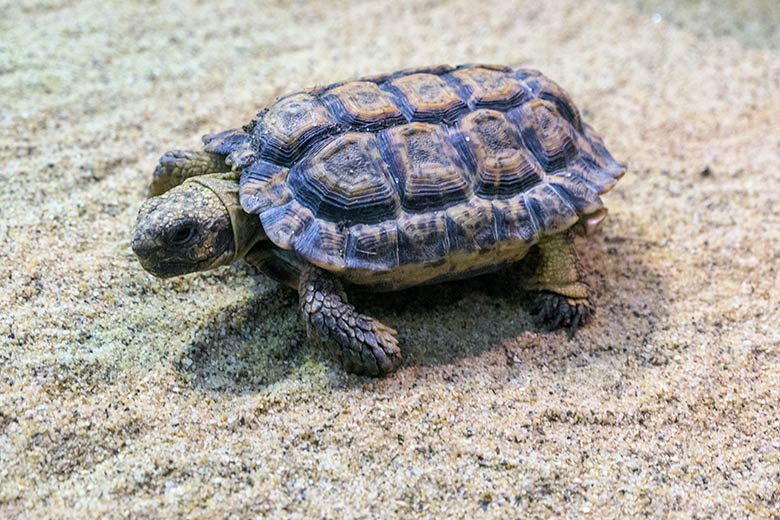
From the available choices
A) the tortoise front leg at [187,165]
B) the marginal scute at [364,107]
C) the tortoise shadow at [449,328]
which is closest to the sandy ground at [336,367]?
the tortoise shadow at [449,328]

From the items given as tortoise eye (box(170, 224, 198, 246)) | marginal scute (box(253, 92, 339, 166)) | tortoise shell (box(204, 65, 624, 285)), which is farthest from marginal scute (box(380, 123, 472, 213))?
tortoise eye (box(170, 224, 198, 246))

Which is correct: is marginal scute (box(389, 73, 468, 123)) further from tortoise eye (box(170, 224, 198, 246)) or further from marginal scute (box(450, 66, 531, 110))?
tortoise eye (box(170, 224, 198, 246))

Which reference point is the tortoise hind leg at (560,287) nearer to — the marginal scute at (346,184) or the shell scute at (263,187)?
the marginal scute at (346,184)

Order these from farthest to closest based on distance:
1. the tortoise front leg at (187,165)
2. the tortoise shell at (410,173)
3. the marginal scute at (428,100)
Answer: the tortoise front leg at (187,165) → the marginal scute at (428,100) → the tortoise shell at (410,173)

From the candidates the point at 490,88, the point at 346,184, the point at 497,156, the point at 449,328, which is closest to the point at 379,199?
the point at 346,184

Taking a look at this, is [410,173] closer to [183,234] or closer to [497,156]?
[497,156]

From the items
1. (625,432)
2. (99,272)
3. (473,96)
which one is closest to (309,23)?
(473,96)

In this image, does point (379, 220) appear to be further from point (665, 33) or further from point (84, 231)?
point (665, 33)
